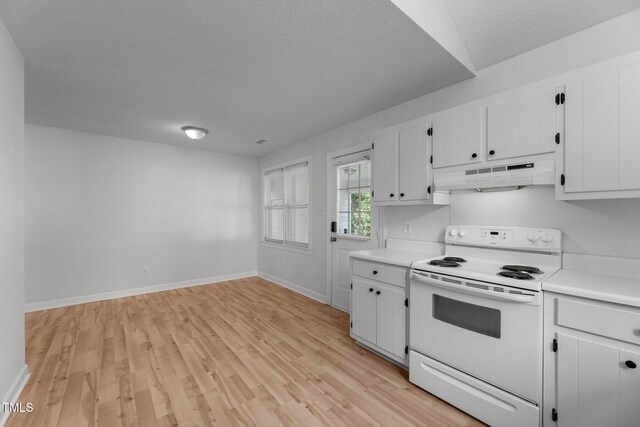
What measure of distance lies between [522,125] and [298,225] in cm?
351

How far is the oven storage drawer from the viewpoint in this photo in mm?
1591

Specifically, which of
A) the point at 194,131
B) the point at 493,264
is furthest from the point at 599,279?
the point at 194,131

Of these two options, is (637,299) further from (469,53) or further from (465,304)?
(469,53)

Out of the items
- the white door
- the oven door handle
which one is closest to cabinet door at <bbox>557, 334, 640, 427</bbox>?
the oven door handle

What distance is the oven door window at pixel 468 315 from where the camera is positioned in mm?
1712

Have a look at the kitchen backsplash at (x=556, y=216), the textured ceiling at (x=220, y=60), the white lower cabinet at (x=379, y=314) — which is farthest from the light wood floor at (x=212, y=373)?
the textured ceiling at (x=220, y=60)

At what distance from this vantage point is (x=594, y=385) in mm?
1388

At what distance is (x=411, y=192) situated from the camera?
2.60 meters

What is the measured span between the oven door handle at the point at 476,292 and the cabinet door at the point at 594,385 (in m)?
0.24

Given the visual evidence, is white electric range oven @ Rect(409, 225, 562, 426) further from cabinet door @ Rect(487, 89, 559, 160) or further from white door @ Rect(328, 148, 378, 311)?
white door @ Rect(328, 148, 378, 311)

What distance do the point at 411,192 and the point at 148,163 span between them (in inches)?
168

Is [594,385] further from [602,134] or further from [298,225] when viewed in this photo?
[298,225]

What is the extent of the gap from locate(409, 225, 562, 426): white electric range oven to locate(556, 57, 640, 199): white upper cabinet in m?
0.47

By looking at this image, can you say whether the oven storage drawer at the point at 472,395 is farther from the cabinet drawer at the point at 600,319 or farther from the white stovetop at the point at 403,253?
the white stovetop at the point at 403,253
